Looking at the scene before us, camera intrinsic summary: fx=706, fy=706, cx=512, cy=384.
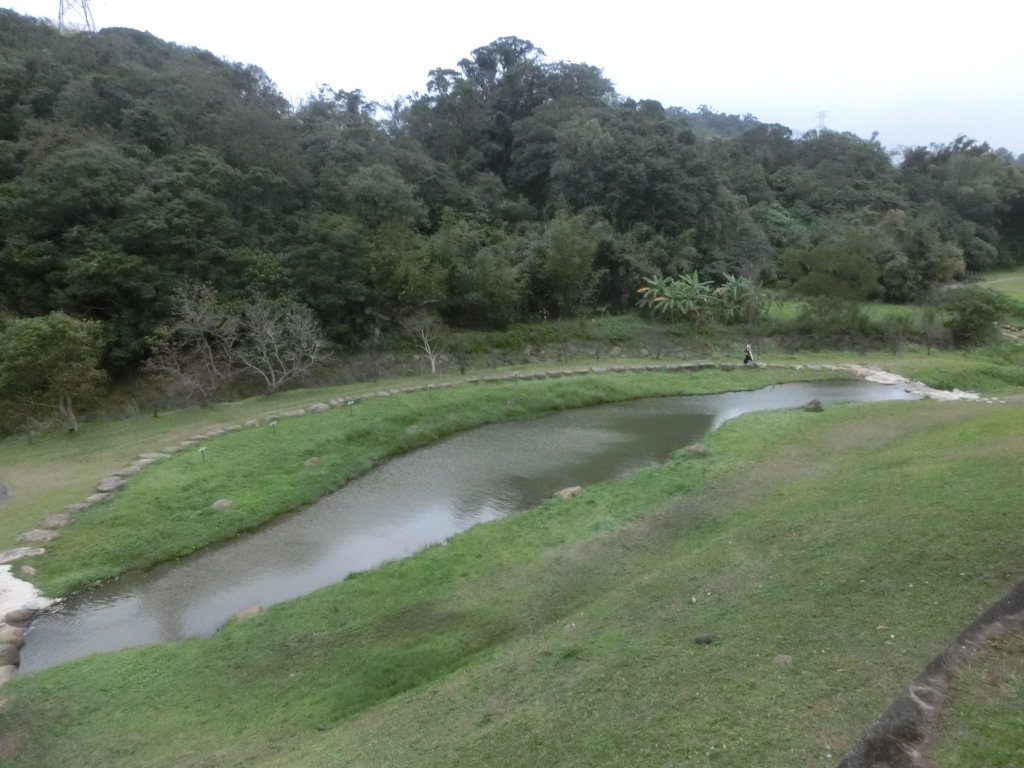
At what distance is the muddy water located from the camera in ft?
31.8

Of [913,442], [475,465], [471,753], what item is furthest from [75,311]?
[913,442]

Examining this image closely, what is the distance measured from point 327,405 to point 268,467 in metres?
4.34

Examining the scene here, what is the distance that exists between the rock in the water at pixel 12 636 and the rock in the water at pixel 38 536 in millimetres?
2357

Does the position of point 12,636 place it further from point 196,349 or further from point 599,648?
point 196,349

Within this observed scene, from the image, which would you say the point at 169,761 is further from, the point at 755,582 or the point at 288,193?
the point at 288,193

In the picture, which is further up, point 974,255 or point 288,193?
point 288,193

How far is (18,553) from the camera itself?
35.2ft

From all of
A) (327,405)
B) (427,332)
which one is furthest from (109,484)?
(427,332)

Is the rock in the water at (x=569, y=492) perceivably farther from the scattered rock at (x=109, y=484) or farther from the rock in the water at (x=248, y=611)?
the scattered rock at (x=109, y=484)

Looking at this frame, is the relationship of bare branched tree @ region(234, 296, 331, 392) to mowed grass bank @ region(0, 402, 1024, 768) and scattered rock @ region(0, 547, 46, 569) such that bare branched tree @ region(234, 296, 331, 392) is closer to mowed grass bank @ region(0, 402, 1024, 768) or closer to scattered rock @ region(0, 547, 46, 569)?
scattered rock @ region(0, 547, 46, 569)

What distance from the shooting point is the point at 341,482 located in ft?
47.9

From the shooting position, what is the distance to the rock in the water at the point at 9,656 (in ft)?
27.6

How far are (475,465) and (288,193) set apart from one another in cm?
1791

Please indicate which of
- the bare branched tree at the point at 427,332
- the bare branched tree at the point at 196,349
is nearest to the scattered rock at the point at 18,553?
the bare branched tree at the point at 196,349
